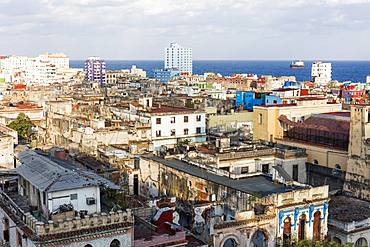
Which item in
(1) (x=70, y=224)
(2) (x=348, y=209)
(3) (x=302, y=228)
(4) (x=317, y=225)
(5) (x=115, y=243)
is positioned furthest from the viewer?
(2) (x=348, y=209)

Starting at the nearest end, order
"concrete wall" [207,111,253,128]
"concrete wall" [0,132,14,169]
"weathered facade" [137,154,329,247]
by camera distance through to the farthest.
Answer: "weathered facade" [137,154,329,247] < "concrete wall" [0,132,14,169] < "concrete wall" [207,111,253,128]

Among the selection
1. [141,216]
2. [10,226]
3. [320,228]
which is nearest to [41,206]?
[10,226]

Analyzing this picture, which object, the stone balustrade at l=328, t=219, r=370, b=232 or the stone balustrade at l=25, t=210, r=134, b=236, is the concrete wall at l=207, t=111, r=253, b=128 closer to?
the stone balustrade at l=328, t=219, r=370, b=232

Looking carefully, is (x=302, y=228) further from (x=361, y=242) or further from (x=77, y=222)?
(x=77, y=222)

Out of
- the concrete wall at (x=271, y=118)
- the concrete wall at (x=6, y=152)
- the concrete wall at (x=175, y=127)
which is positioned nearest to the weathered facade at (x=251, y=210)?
the concrete wall at (x=271, y=118)

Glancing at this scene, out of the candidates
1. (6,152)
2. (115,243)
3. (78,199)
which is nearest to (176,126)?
(6,152)

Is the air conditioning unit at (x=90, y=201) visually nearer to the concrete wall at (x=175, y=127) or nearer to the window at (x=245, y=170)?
the window at (x=245, y=170)

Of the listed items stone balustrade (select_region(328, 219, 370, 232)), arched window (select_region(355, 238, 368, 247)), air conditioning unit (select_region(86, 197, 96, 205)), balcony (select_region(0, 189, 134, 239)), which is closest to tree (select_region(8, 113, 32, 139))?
balcony (select_region(0, 189, 134, 239))
